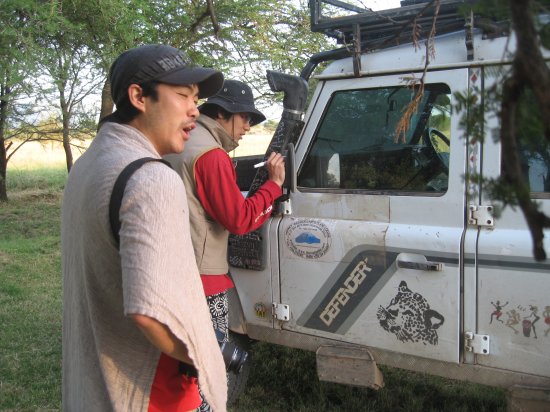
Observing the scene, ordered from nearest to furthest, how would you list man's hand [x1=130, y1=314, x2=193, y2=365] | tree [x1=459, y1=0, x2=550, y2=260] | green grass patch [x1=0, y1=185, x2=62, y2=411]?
tree [x1=459, y1=0, x2=550, y2=260]
man's hand [x1=130, y1=314, x2=193, y2=365]
green grass patch [x1=0, y1=185, x2=62, y2=411]

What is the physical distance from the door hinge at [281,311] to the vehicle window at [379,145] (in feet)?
2.20

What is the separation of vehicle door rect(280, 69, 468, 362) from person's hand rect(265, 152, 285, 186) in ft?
0.70

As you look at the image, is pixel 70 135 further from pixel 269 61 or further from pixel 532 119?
pixel 532 119

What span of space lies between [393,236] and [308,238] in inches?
18.8

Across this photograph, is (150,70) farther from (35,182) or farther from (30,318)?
(35,182)

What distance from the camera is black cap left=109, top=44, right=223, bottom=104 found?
62.6 inches

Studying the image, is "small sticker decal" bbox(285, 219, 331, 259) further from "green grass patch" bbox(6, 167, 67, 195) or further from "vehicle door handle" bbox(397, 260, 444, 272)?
"green grass patch" bbox(6, 167, 67, 195)

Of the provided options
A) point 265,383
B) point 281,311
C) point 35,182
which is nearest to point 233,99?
point 281,311

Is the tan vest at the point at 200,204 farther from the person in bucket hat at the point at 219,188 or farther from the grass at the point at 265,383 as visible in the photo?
the grass at the point at 265,383

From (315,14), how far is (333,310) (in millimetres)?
1580

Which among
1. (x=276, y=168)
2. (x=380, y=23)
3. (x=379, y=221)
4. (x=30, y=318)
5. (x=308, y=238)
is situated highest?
(x=380, y=23)

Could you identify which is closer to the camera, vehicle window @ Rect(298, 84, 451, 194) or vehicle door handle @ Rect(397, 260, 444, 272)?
vehicle door handle @ Rect(397, 260, 444, 272)

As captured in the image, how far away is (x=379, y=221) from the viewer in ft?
9.91

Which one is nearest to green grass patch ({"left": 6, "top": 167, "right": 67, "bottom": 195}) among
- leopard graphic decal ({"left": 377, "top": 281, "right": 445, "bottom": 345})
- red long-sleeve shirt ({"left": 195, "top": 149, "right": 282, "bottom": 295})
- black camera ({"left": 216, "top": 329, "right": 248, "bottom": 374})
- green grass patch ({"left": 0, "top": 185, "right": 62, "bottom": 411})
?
green grass patch ({"left": 0, "top": 185, "right": 62, "bottom": 411})
